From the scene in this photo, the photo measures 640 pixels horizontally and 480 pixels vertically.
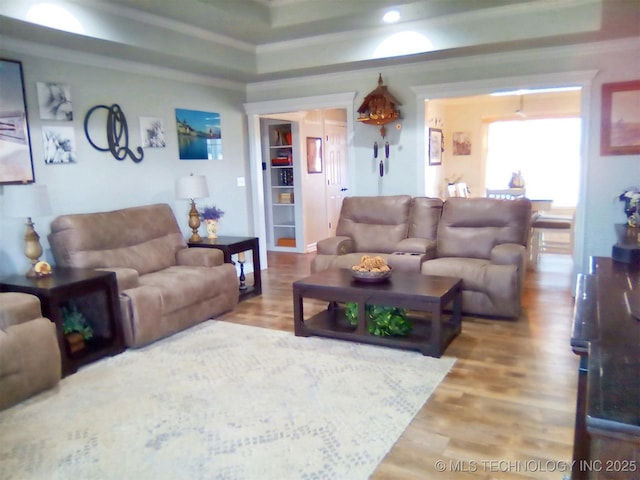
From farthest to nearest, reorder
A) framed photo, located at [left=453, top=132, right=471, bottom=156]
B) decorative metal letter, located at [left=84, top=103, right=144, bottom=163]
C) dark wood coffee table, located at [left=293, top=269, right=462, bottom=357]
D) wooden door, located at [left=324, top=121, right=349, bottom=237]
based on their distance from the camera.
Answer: framed photo, located at [left=453, top=132, right=471, bottom=156], wooden door, located at [left=324, top=121, right=349, bottom=237], decorative metal letter, located at [left=84, top=103, right=144, bottom=163], dark wood coffee table, located at [left=293, top=269, right=462, bottom=357]

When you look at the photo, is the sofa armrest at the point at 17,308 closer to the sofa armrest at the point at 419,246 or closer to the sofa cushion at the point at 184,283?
the sofa cushion at the point at 184,283

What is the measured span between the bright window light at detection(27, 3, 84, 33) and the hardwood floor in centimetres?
264

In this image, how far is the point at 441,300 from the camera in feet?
10.9

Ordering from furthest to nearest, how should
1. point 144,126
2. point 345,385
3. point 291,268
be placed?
1. point 291,268
2. point 144,126
3. point 345,385

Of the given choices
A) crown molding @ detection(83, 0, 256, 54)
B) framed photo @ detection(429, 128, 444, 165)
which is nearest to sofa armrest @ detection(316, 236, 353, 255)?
crown molding @ detection(83, 0, 256, 54)

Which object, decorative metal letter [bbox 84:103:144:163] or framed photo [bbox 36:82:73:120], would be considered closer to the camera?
framed photo [bbox 36:82:73:120]

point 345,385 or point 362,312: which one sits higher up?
point 362,312

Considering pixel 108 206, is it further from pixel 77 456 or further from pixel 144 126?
pixel 77 456

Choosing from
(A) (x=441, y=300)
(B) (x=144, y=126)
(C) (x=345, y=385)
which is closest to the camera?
(C) (x=345, y=385)

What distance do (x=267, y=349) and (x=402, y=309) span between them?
3.52 feet

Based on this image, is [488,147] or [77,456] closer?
[77,456]

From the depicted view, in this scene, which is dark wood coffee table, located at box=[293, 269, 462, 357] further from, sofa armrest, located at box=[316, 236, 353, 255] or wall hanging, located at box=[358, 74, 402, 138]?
wall hanging, located at box=[358, 74, 402, 138]

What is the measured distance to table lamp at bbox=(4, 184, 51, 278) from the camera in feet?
11.1

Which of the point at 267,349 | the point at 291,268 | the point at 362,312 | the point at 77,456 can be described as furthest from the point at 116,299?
the point at 291,268
